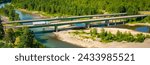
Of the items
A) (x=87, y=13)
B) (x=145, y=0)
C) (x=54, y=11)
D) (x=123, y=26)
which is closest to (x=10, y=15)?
(x=54, y=11)

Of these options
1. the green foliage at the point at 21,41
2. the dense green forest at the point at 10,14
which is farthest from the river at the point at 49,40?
the dense green forest at the point at 10,14

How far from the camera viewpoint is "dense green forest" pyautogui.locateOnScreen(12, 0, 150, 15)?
55.1 m

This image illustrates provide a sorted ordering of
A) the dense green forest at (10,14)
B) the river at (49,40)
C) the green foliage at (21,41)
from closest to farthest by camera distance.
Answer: the green foliage at (21,41)
the river at (49,40)
the dense green forest at (10,14)

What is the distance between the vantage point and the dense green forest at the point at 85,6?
5509 cm

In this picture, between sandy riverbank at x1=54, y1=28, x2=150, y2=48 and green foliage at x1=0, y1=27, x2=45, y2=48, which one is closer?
green foliage at x1=0, y1=27, x2=45, y2=48

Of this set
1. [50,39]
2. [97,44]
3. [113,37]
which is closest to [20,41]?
[50,39]

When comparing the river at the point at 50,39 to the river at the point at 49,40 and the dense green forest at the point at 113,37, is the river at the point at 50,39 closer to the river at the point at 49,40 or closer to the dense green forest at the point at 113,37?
the river at the point at 49,40

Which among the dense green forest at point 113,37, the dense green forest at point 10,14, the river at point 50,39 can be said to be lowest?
the river at point 50,39

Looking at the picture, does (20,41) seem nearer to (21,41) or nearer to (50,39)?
(21,41)

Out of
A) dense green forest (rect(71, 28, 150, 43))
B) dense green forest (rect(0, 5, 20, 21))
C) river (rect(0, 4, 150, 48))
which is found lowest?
river (rect(0, 4, 150, 48))

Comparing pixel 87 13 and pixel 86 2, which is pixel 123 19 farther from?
pixel 86 2

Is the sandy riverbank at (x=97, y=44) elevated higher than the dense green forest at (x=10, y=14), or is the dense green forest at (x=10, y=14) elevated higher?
the dense green forest at (x=10, y=14)

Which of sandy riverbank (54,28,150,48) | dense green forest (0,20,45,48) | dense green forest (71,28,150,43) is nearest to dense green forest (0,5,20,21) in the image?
sandy riverbank (54,28,150,48)

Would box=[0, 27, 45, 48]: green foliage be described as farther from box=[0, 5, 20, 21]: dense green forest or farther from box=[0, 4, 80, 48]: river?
box=[0, 5, 20, 21]: dense green forest
